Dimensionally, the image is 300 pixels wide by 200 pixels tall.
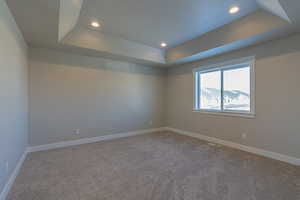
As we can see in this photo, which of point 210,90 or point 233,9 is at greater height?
point 233,9

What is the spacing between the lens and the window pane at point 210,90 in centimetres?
425

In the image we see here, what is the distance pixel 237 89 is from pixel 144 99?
2865 mm

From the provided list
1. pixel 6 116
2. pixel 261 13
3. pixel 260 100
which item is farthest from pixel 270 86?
pixel 6 116

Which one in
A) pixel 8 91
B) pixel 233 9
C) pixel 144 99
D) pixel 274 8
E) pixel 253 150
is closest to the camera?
pixel 8 91

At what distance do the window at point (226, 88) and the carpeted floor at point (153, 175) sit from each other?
3.78ft

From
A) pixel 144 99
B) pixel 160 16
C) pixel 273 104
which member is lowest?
pixel 273 104

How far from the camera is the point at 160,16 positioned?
2848mm

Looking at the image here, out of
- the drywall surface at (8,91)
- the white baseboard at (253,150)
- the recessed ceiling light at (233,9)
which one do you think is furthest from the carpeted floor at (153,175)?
the recessed ceiling light at (233,9)

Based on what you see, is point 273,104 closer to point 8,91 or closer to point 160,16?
point 160,16

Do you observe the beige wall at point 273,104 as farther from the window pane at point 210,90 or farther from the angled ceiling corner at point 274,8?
the angled ceiling corner at point 274,8

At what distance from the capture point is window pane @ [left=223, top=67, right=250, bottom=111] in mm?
3570

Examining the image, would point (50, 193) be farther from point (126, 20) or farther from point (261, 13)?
point (261, 13)

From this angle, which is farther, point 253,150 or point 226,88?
point 226,88

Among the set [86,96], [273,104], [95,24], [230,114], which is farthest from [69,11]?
[273,104]
